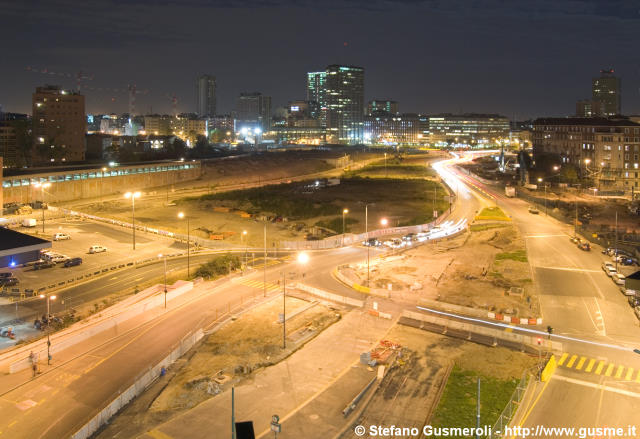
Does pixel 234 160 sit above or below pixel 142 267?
above

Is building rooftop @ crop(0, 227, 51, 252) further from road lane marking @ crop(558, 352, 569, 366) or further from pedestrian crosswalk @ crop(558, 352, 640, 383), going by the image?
pedestrian crosswalk @ crop(558, 352, 640, 383)

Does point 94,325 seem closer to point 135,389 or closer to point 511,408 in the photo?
point 135,389

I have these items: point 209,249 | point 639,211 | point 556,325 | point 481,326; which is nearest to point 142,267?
point 209,249

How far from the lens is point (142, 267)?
38.5 m

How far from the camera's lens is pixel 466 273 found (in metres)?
37.2

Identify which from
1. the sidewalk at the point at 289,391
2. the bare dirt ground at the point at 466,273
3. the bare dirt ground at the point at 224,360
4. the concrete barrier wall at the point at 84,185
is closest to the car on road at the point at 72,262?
the bare dirt ground at the point at 224,360

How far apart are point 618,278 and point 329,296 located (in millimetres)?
18729

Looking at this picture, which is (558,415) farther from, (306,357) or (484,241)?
(484,241)

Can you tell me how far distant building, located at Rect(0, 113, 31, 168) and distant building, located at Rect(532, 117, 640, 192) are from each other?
93.7 metres

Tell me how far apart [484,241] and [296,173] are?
76030 millimetres

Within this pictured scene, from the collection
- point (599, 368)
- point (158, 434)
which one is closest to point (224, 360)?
point (158, 434)

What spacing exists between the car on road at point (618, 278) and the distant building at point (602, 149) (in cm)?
4822

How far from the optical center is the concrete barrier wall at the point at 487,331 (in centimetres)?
2470

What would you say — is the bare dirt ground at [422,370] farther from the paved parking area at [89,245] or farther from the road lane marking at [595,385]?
the paved parking area at [89,245]
